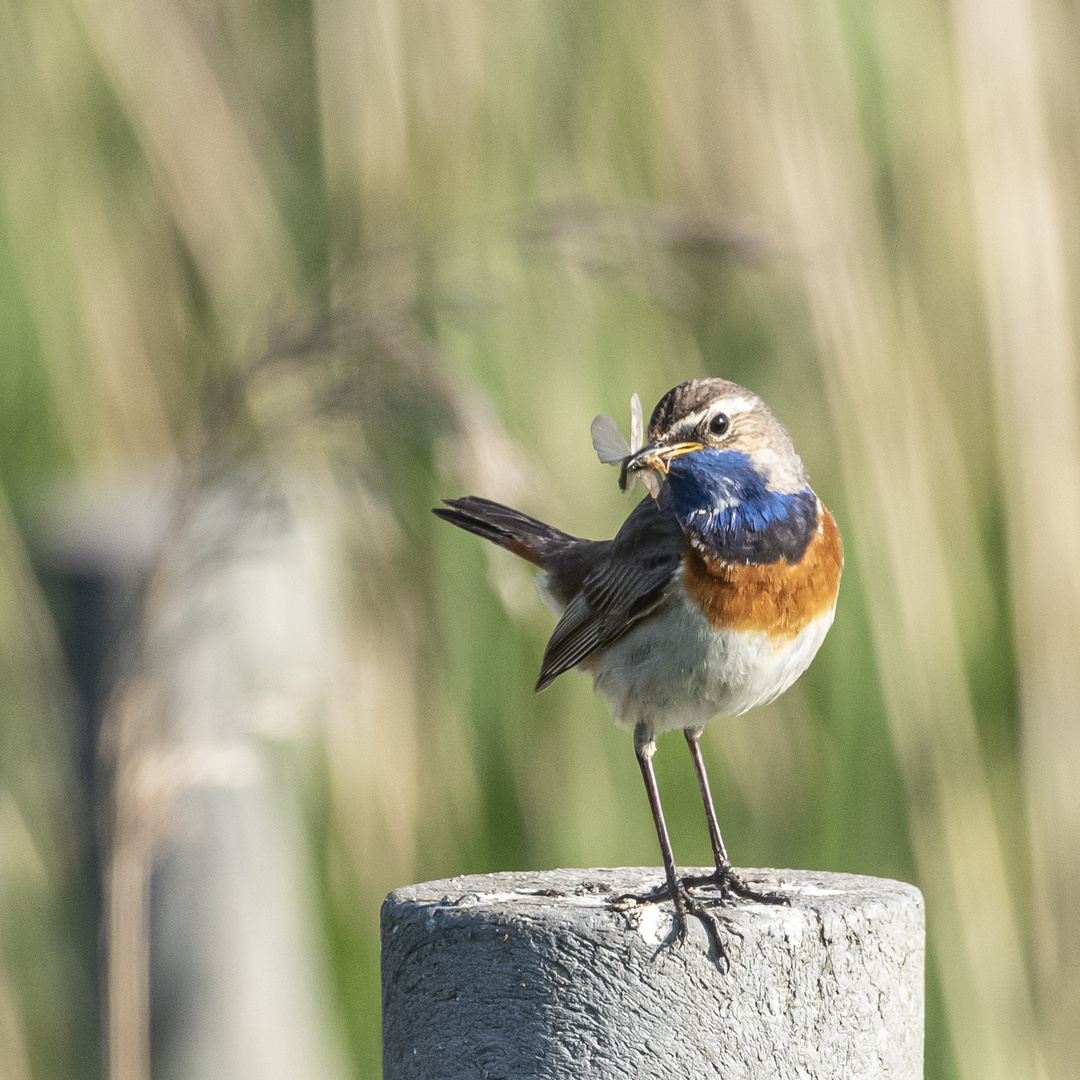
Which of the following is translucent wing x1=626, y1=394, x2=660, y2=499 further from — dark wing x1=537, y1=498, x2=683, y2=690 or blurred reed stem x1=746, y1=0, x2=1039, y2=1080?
blurred reed stem x1=746, y1=0, x2=1039, y2=1080

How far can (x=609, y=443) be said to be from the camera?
2320 mm

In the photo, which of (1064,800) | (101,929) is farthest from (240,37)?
(1064,800)

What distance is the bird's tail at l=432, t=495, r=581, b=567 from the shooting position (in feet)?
10.0

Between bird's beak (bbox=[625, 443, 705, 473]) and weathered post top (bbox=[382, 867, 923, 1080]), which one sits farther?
bird's beak (bbox=[625, 443, 705, 473])

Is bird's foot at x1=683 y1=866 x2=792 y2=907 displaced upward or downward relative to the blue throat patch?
downward

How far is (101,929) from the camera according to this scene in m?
2.82

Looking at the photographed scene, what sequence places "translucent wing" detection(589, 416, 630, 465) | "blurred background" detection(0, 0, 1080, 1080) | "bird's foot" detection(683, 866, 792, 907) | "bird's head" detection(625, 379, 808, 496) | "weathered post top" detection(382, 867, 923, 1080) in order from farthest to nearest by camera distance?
"blurred background" detection(0, 0, 1080, 1080)
"bird's head" detection(625, 379, 808, 496)
"translucent wing" detection(589, 416, 630, 465)
"bird's foot" detection(683, 866, 792, 907)
"weathered post top" detection(382, 867, 923, 1080)

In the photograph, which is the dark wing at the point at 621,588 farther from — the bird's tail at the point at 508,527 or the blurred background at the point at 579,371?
the blurred background at the point at 579,371

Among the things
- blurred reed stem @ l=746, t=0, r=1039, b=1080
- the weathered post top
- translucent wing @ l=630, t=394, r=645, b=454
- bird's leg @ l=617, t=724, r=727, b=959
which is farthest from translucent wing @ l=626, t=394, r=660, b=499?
blurred reed stem @ l=746, t=0, r=1039, b=1080

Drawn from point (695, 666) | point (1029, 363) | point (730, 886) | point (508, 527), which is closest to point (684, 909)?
point (730, 886)

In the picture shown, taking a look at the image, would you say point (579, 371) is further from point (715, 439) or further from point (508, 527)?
point (715, 439)

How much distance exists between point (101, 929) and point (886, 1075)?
156cm

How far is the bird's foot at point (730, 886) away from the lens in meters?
2.01

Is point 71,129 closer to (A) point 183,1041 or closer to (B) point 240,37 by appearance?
(B) point 240,37
